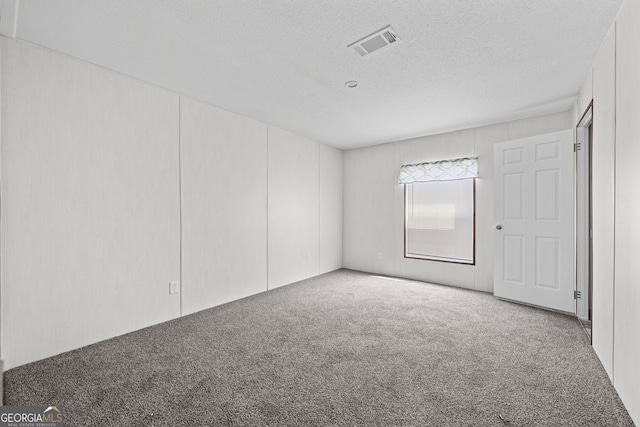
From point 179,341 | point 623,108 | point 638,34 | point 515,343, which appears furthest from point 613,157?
point 179,341

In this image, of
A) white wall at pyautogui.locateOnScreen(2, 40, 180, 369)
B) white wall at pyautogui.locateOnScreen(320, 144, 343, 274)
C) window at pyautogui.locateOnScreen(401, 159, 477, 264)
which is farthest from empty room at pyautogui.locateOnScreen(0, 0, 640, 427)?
white wall at pyautogui.locateOnScreen(320, 144, 343, 274)

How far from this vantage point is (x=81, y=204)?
2.47 metres

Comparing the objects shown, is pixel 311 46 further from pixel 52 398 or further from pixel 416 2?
pixel 52 398

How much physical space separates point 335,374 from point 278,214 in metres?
2.69

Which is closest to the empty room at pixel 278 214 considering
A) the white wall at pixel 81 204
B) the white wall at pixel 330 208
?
the white wall at pixel 81 204

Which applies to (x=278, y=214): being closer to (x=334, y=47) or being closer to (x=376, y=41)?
(x=334, y=47)

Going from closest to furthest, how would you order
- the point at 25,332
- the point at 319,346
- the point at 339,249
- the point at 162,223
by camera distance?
the point at 25,332
the point at 319,346
the point at 162,223
the point at 339,249

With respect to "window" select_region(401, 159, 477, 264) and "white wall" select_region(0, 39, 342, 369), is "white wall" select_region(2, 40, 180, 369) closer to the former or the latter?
"white wall" select_region(0, 39, 342, 369)

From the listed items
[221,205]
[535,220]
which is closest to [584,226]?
[535,220]

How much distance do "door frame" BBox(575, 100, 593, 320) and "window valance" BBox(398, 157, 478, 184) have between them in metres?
1.23

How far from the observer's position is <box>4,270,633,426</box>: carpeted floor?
1.66 meters

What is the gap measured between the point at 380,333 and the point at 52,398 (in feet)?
7.79

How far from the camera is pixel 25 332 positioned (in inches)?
86.0

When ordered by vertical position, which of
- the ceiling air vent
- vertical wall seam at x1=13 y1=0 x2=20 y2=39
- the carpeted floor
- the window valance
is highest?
vertical wall seam at x1=13 y1=0 x2=20 y2=39
